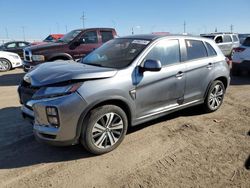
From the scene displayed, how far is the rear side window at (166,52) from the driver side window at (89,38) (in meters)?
5.64

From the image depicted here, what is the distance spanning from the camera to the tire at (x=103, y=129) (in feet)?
12.2

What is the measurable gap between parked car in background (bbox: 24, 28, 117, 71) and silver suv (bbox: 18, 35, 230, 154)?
453cm

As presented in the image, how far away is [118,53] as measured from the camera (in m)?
4.73

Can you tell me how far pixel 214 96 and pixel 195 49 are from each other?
1.20 meters

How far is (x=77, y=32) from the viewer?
10188 millimetres

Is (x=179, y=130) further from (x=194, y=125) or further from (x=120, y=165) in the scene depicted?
(x=120, y=165)

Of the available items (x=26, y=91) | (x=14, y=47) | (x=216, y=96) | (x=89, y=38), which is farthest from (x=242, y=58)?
(x=14, y=47)

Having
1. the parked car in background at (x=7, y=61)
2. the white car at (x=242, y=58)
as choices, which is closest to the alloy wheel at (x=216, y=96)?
the white car at (x=242, y=58)

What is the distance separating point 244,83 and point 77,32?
6272 millimetres

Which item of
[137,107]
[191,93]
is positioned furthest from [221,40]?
[137,107]

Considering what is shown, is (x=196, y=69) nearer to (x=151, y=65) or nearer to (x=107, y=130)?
(x=151, y=65)

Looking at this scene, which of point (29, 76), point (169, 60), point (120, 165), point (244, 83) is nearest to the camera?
point (120, 165)

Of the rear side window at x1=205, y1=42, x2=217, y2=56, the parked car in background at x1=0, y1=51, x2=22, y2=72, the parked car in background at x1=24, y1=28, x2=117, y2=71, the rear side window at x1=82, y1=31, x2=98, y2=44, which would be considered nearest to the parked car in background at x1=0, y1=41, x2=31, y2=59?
the parked car in background at x1=0, y1=51, x2=22, y2=72

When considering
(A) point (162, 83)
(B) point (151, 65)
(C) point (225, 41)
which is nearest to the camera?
Result: (B) point (151, 65)
